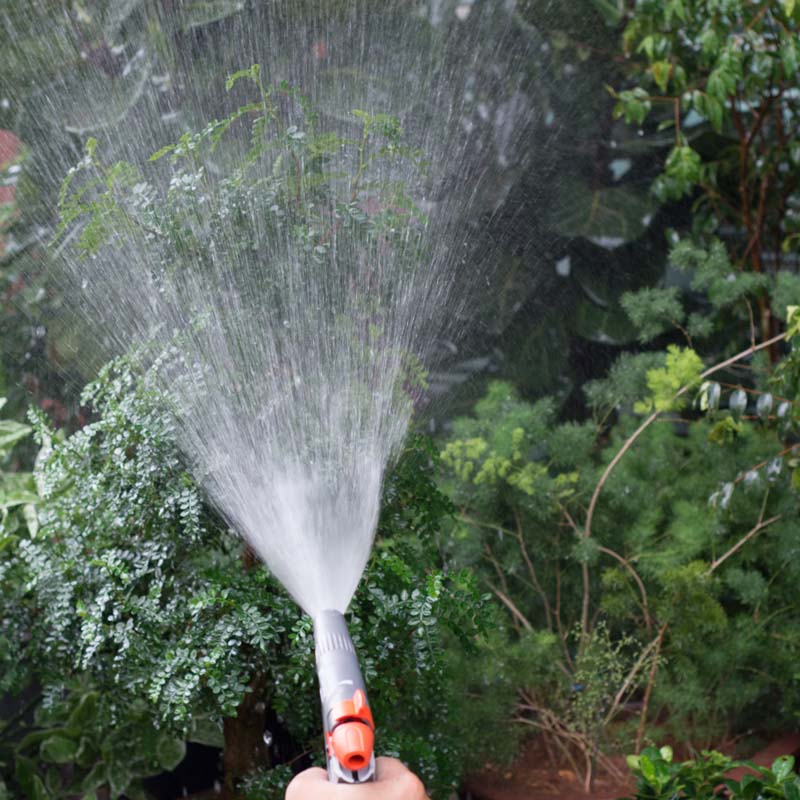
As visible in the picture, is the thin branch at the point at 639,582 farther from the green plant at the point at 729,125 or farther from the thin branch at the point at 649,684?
the green plant at the point at 729,125

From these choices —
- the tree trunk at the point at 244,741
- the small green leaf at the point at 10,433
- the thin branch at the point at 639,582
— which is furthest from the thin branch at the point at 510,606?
the small green leaf at the point at 10,433

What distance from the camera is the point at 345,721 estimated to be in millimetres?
1503

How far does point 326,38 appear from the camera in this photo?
9.48 ft

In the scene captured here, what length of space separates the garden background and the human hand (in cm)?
38

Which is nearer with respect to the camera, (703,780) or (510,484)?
(703,780)

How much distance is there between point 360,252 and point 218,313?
0.31 metres

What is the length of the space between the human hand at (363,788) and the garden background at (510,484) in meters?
0.38

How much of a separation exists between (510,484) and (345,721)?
1762mm

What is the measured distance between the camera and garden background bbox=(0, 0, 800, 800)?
7.01 ft

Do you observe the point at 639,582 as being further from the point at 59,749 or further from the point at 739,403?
the point at 59,749

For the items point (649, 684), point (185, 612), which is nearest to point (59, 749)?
point (185, 612)

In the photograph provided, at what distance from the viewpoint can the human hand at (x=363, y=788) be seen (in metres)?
1.49

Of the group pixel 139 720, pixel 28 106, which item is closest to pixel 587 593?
pixel 139 720

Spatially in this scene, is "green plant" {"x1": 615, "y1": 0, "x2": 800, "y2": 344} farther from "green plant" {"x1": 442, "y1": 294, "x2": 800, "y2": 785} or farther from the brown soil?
the brown soil
